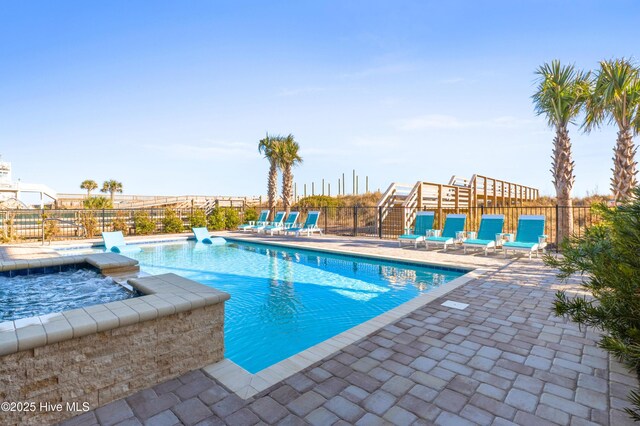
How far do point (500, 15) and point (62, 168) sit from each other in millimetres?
35609

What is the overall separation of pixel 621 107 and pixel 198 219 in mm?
16709

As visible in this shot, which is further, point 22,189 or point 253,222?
point 22,189

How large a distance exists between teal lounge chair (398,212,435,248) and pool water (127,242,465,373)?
2.08 m

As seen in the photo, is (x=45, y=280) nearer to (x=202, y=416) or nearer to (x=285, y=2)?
(x=202, y=416)

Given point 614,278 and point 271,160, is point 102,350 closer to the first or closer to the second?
point 614,278

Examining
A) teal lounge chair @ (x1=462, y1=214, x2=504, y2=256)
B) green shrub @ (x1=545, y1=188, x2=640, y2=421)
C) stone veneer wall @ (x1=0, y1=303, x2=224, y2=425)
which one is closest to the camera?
green shrub @ (x1=545, y1=188, x2=640, y2=421)

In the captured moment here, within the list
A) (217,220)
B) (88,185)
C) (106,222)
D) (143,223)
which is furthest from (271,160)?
(88,185)

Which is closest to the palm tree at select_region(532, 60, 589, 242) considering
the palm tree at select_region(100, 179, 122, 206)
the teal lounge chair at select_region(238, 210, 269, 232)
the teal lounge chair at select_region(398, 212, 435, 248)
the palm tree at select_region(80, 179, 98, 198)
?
the teal lounge chair at select_region(398, 212, 435, 248)

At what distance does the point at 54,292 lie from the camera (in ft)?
15.2

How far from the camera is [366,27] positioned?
33.9ft

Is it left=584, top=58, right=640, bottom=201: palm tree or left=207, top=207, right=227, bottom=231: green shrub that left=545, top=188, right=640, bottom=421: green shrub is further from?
left=207, top=207, right=227, bottom=231: green shrub

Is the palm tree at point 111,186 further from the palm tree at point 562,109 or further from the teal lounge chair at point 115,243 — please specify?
the palm tree at point 562,109

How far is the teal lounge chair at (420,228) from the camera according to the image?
33.2 feet

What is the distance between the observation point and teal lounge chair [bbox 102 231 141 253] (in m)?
10.6
